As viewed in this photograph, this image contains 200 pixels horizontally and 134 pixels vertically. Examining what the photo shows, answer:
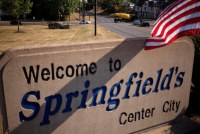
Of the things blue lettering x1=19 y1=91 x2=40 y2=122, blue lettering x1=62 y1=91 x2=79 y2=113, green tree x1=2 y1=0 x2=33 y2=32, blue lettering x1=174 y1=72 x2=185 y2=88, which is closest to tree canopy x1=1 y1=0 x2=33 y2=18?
green tree x1=2 y1=0 x2=33 y2=32

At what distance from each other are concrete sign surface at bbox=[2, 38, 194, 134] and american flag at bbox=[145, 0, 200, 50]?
1.49 ft

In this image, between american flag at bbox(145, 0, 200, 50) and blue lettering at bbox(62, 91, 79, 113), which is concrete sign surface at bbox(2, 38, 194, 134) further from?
american flag at bbox(145, 0, 200, 50)

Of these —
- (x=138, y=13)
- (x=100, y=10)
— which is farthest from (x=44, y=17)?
(x=100, y=10)

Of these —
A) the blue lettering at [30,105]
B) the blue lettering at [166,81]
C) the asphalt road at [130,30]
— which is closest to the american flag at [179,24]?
the blue lettering at [166,81]

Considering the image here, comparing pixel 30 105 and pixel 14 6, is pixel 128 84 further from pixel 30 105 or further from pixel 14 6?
pixel 14 6

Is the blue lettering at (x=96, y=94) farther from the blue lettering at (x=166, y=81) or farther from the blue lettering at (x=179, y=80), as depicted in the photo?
the blue lettering at (x=179, y=80)

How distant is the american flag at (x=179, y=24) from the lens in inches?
225

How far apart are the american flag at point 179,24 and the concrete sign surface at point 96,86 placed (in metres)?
0.45

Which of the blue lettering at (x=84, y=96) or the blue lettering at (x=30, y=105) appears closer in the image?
the blue lettering at (x=30, y=105)

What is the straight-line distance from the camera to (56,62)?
15.9ft

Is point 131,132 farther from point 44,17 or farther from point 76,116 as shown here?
point 44,17

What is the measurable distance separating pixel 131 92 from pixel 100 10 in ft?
525

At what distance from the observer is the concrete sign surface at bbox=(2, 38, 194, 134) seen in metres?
4.62

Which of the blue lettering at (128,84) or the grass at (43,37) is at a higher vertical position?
the blue lettering at (128,84)
